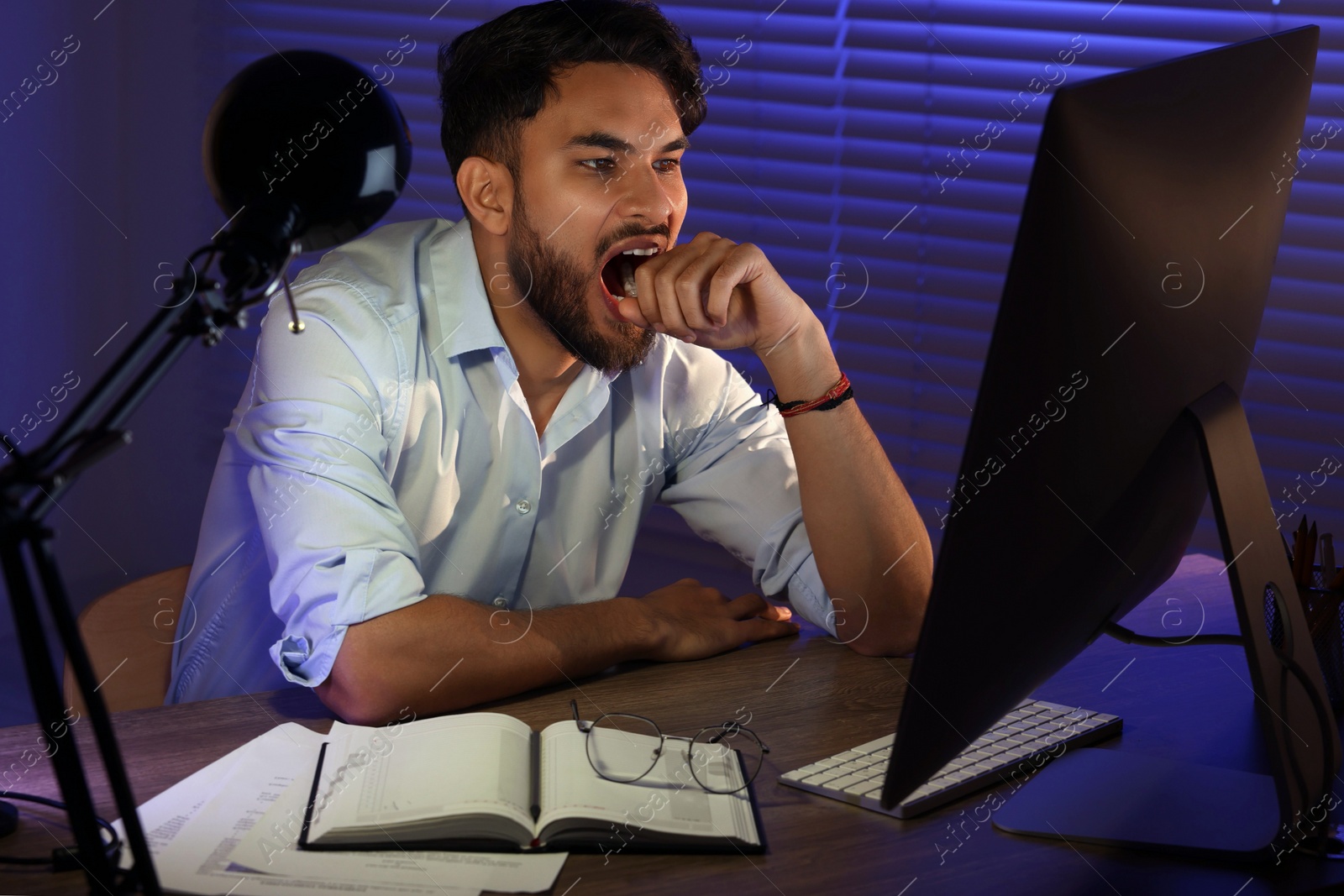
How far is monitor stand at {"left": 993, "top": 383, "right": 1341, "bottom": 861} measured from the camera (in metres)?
0.86

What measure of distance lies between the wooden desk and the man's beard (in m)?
0.44

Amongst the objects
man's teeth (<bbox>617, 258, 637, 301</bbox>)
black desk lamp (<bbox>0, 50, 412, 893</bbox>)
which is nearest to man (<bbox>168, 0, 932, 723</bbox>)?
man's teeth (<bbox>617, 258, 637, 301</bbox>)

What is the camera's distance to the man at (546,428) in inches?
49.3

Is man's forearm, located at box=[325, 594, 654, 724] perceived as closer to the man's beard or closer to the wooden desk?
the wooden desk

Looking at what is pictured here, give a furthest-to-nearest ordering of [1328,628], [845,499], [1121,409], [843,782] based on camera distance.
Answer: [845,499]
[1328,628]
[843,782]
[1121,409]

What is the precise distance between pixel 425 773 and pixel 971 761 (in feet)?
1.52

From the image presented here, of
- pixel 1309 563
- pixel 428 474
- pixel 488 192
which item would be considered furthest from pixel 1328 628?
pixel 488 192

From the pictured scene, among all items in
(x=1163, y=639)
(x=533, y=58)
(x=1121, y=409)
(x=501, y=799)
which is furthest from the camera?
(x=533, y=58)

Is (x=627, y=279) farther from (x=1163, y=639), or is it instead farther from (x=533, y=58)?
(x=1163, y=639)

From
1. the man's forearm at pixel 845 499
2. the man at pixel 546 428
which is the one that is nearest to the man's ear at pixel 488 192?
the man at pixel 546 428

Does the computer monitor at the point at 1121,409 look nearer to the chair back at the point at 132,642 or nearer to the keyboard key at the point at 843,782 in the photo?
the keyboard key at the point at 843,782

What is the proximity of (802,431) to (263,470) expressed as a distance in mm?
639

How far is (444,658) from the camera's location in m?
1.16

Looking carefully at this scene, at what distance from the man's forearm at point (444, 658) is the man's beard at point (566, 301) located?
→ 461 millimetres
